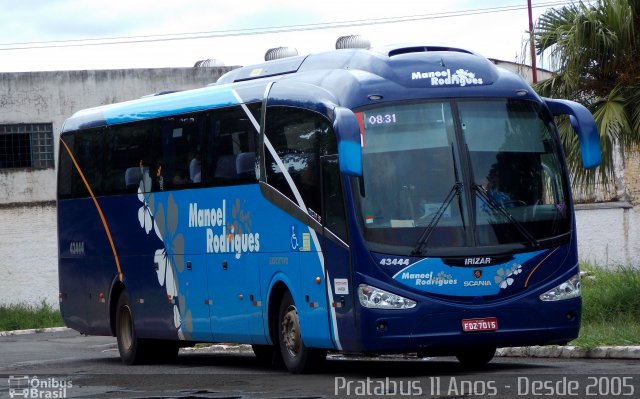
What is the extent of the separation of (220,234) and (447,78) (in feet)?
13.4

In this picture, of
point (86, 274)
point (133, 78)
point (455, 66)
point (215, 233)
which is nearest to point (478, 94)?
point (455, 66)

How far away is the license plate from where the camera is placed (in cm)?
1345

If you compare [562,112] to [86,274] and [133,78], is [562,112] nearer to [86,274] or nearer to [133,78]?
[86,274]

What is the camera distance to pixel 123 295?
65.0 feet

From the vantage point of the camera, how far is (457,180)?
13641mm

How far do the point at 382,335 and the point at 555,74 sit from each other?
7618 mm

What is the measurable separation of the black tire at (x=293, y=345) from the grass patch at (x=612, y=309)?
12.0 feet

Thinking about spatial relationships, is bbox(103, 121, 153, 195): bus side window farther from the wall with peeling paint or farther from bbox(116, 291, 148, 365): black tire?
the wall with peeling paint

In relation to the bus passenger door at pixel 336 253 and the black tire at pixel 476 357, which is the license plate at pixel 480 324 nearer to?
the bus passenger door at pixel 336 253

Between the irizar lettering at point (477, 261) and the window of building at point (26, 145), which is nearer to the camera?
the irizar lettering at point (477, 261)

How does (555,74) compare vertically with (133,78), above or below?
below

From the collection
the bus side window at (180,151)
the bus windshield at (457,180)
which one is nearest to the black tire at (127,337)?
the bus side window at (180,151)

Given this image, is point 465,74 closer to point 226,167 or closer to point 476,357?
point 476,357

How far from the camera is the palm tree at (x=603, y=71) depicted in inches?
733
